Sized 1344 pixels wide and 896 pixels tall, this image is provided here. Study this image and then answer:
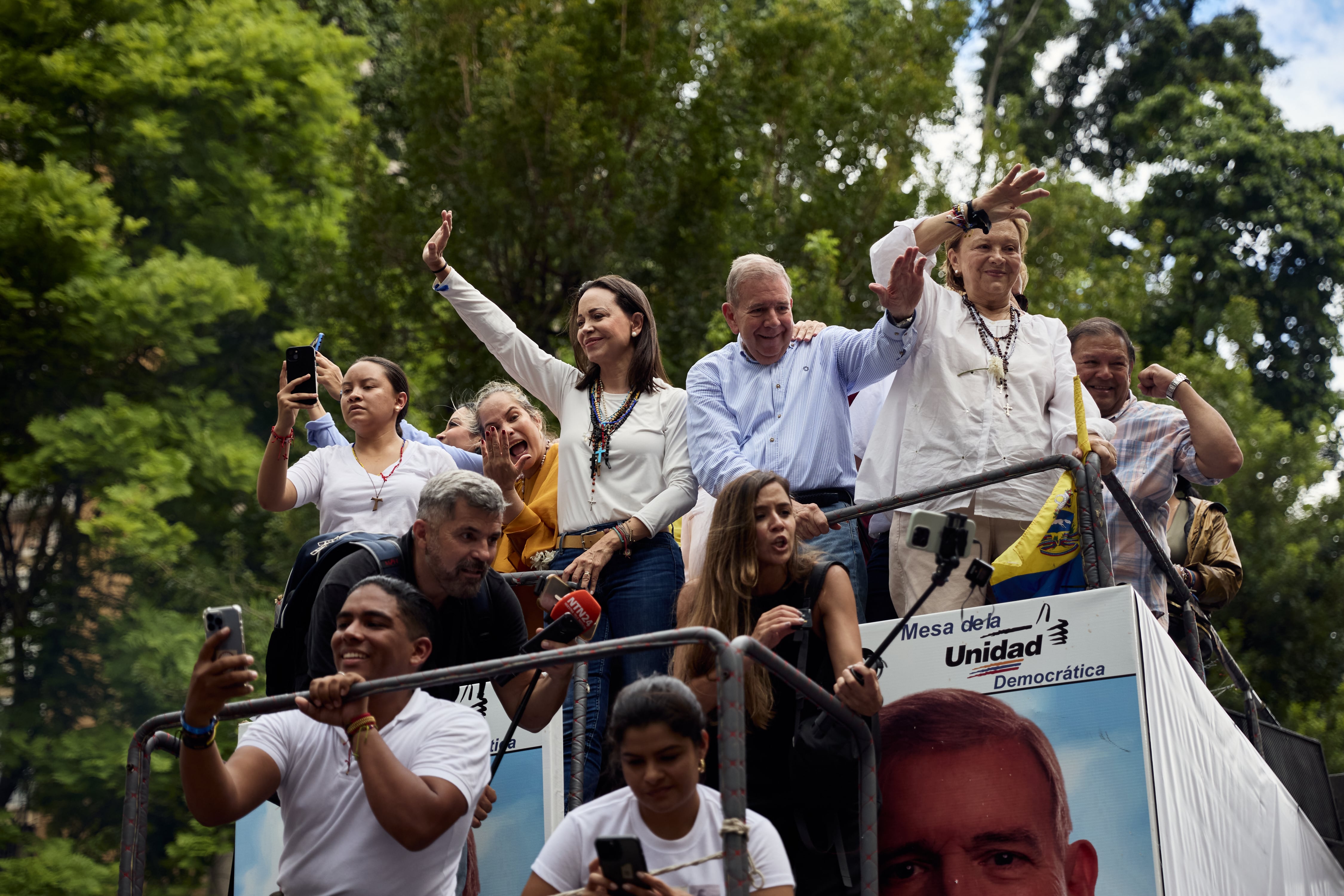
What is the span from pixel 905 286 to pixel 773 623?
1.69 meters

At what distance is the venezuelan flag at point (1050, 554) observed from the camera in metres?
4.85

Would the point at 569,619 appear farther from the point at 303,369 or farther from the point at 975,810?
the point at 303,369

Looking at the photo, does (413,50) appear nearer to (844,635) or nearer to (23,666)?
(23,666)

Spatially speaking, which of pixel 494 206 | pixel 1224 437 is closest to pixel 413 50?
pixel 494 206

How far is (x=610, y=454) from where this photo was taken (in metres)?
5.52

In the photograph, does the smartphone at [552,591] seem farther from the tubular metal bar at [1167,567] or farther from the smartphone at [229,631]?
the tubular metal bar at [1167,567]

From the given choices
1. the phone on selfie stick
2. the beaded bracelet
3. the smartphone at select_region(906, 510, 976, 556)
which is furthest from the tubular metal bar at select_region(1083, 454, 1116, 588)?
the phone on selfie stick

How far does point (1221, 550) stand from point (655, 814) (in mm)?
4306

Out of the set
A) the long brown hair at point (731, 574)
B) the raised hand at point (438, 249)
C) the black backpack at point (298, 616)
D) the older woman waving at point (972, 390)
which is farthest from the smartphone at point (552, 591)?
the raised hand at point (438, 249)

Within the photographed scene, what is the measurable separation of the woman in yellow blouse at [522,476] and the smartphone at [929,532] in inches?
99.4

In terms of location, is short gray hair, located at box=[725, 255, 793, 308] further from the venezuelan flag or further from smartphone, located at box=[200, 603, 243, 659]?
smartphone, located at box=[200, 603, 243, 659]

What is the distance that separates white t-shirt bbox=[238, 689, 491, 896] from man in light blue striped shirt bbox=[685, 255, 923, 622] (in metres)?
1.78

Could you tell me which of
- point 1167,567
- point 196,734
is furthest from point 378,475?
point 1167,567

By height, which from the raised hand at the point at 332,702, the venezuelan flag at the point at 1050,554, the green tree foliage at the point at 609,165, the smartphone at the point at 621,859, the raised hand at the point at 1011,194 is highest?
the green tree foliage at the point at 609,165
